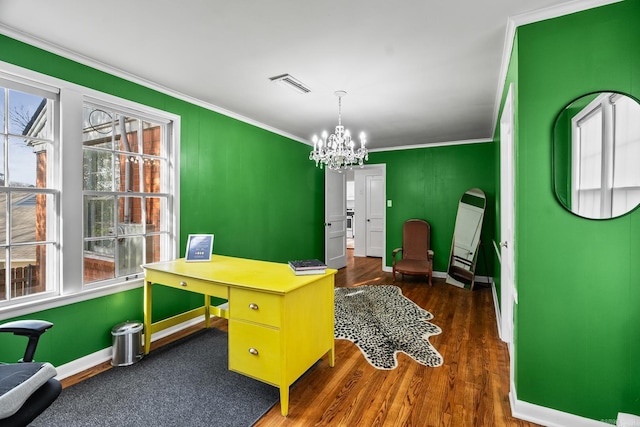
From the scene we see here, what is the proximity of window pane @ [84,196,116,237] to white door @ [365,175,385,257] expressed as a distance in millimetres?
5782

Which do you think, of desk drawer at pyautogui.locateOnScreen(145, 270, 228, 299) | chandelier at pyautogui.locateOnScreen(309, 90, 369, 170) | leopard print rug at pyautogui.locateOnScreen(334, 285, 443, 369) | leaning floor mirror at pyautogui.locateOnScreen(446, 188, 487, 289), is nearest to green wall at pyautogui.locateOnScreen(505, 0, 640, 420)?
leopard print rug at pyautogui.locateOnScreen(334, 285, 443, 369)

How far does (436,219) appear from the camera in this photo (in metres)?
5.58

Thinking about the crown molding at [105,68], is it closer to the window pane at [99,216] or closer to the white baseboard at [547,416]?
the window pane at [99,216]

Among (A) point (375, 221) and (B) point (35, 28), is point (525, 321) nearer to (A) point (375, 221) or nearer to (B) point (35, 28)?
(B) point (35, 28)

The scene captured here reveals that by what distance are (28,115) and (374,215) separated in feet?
21.1

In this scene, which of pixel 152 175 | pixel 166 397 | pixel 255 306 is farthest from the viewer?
pixel 152 175

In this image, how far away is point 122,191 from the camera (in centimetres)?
278

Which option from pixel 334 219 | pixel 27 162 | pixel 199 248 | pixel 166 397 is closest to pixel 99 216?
pixel 27 162

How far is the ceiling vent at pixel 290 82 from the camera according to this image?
2.71 metres

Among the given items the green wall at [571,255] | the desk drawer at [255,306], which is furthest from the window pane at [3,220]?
the green wall at [571,255]

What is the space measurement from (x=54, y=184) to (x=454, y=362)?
11.4ft

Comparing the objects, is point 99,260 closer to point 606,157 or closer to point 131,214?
point 131,214

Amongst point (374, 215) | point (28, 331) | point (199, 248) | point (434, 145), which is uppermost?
point (434, 145)

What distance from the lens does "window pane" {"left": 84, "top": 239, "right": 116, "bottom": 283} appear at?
254cm
